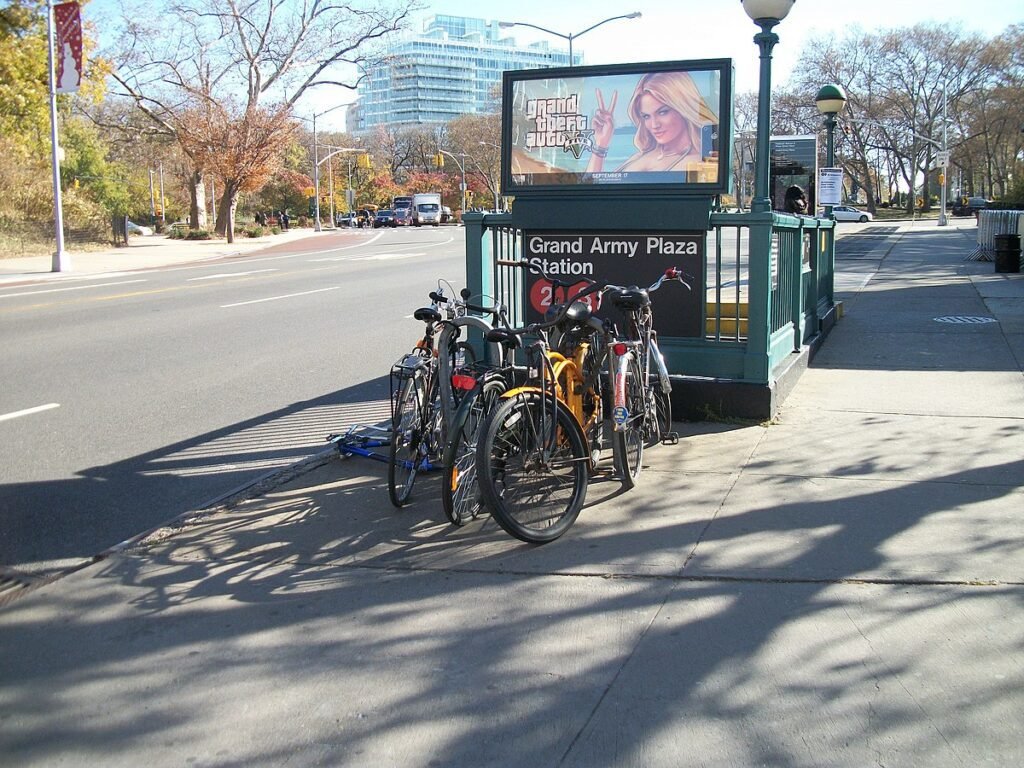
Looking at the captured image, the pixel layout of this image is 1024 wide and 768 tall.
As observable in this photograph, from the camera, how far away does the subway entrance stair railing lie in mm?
7258

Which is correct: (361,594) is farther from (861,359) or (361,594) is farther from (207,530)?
(861,359)

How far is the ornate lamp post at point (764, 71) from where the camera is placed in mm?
7188

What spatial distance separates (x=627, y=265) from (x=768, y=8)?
2098 mm

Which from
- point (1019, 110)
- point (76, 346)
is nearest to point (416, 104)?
point (1019, 110)

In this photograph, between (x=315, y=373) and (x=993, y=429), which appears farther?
(x=315, y=373)

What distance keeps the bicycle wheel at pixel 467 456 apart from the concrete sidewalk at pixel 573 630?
0.54 feet

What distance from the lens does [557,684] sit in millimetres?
3582

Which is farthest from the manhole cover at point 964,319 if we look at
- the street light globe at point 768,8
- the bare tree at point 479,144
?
the bare tree at point 479,144

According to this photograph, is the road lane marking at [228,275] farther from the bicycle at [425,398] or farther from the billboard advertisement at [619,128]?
the bicycle at [425,398]

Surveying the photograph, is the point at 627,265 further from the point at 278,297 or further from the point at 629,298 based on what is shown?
the point at 278,297

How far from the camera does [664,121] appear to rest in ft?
24.0

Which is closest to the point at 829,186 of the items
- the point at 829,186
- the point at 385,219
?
the point at 829,186

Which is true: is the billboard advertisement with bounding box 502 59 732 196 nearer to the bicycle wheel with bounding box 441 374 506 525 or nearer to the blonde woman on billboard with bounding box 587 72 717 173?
the blonde woman on billboard with bounding box 587 72 717 173

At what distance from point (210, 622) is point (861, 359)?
7.87 meters
